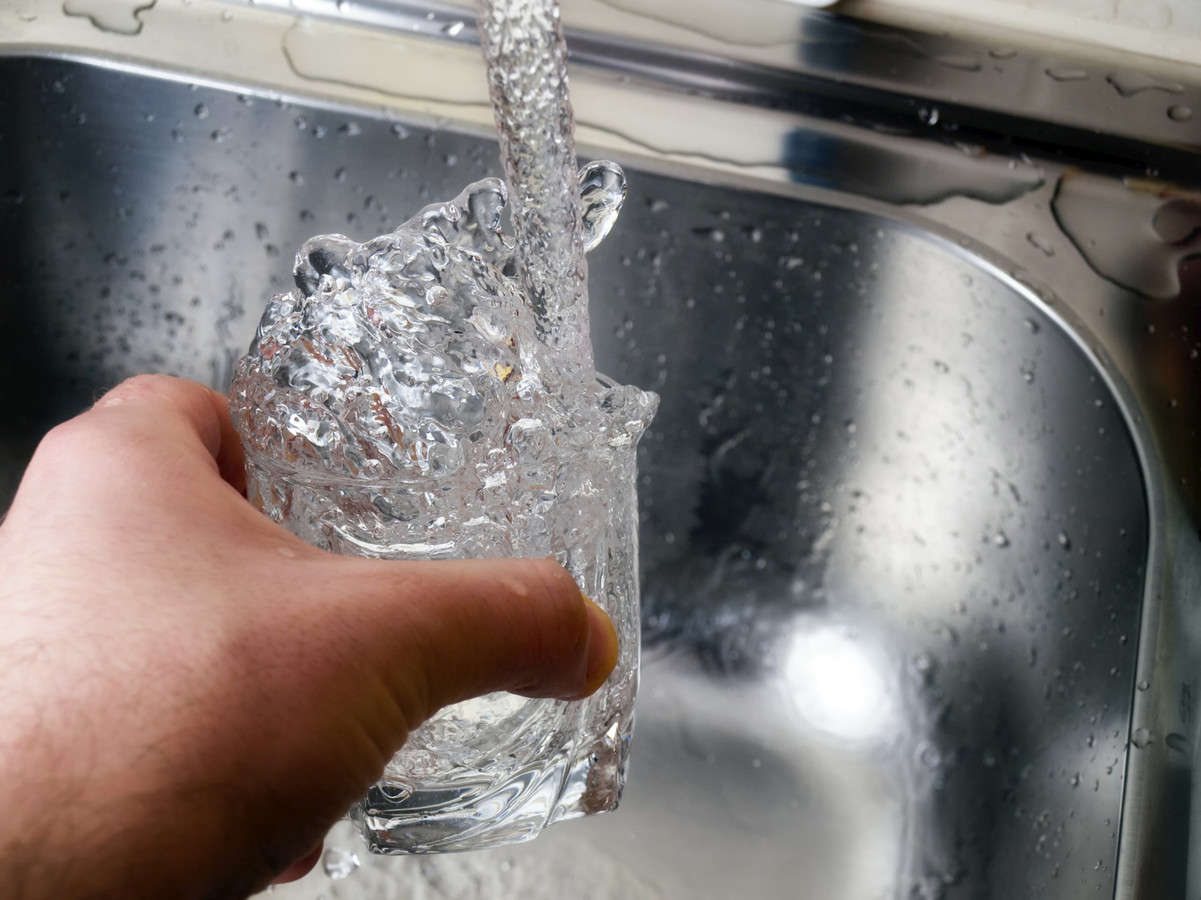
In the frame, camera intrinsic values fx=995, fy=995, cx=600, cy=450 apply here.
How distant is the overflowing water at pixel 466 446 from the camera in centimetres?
47

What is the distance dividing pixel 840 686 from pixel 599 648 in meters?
0.53

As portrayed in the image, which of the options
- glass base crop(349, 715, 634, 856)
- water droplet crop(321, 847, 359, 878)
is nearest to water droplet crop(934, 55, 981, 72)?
glass base crop(349, 715, 634, 856)

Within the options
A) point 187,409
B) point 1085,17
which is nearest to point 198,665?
point 187,409

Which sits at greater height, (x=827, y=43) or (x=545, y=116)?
(x=827, y=43)

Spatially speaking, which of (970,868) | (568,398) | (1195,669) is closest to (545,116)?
(568,398)

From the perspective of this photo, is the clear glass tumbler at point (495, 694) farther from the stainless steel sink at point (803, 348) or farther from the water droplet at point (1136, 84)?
the water droplet at point (1136, 84)

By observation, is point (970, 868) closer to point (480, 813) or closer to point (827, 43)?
point (480, 813)

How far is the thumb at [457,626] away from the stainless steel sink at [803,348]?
1.67 feet

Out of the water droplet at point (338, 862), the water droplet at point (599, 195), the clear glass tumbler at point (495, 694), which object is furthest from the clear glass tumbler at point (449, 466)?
the water droplet at point (338, 862)

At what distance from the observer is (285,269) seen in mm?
904

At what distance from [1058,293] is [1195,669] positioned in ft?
1.04

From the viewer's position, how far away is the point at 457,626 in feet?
1.24

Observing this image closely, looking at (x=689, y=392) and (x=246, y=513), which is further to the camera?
(x=689, y=392)

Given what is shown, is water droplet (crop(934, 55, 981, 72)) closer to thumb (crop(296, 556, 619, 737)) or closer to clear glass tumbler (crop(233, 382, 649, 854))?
clear glass tumbler (crop(233, 382, 649, 854))
